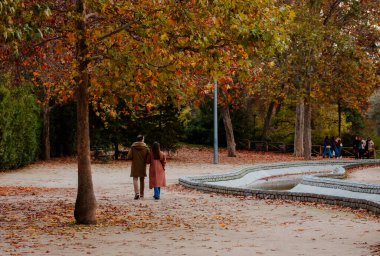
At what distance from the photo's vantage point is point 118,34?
15109mm

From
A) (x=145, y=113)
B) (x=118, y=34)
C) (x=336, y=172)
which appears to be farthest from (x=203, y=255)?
(x=145, y=113)

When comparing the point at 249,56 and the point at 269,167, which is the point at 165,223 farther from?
the point at 269,167

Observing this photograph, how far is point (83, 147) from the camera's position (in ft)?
47.5

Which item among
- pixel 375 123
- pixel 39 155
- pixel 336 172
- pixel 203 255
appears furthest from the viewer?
pixel 375 123

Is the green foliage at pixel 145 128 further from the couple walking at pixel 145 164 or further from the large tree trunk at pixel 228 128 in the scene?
the couple walking at pixel 145 164

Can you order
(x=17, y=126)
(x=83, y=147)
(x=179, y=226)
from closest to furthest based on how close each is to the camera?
(x=179, y=226) → (x=83, y=147) → (x=17, y=126)

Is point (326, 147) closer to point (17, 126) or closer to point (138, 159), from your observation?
point (17, 126)

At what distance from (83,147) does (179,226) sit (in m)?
2.49

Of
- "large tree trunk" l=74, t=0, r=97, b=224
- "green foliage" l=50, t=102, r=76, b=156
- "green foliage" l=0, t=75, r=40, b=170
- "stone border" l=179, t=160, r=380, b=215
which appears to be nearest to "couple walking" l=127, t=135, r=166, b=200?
"stone border" l=179, t=160, r=380, b=215

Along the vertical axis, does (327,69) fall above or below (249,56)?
above

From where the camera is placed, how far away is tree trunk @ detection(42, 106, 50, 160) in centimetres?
4062

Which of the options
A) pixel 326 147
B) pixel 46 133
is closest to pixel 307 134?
pixel 326 147

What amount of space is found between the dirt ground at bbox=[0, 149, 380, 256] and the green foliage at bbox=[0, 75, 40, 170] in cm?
887

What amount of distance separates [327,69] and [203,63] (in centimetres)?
3178
